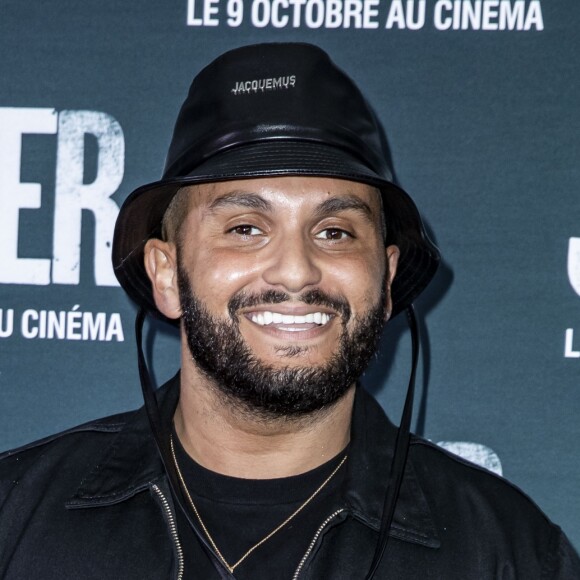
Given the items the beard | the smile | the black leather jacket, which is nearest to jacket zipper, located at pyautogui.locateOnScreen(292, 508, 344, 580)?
the black leather jacket

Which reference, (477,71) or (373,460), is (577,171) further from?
(373,460)

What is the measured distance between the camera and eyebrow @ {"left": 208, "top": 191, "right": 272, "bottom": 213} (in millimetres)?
1368

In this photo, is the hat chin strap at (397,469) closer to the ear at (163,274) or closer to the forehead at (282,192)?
the forehead at (282,192)

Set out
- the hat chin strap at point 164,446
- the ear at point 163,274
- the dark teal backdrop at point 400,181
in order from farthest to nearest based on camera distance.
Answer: the dark teal backdrop at point 400,181 → the ear at point 163,274 → the hat chin strap at point 164,446

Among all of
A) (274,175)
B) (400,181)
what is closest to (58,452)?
(274,175)

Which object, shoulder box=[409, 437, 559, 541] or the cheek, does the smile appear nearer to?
the cheek

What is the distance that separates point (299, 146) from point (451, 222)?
1.74ft

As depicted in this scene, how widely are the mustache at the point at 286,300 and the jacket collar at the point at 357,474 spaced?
0.21 meters

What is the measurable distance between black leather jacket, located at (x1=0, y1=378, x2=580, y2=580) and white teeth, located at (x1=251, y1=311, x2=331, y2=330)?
205 mm

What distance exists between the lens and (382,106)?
1.79m

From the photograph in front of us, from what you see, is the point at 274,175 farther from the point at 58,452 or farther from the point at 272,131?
the point at 58,452

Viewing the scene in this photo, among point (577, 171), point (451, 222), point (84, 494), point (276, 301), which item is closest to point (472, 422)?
point (451, 222)

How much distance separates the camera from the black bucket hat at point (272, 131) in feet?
4.32

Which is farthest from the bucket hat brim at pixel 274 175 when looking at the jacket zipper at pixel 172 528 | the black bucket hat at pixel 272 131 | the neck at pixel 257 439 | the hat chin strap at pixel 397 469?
the jacket zipper at pixel 172 528
